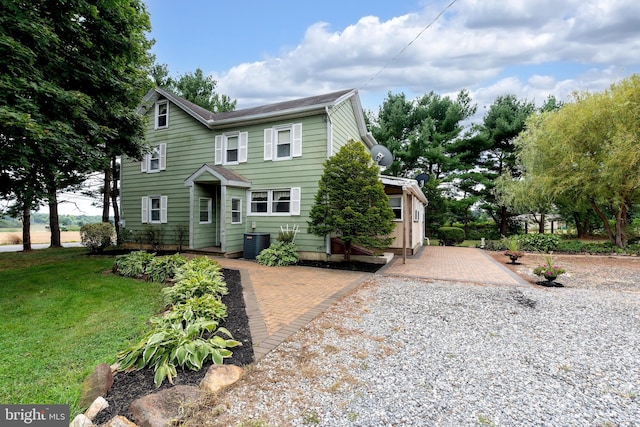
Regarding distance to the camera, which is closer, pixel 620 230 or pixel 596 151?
pixel 596 151

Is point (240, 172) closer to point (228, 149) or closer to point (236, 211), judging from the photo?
point (228, 149)

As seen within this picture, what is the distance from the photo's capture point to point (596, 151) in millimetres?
11875

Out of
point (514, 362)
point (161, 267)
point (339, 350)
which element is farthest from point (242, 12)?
point (514, 362)

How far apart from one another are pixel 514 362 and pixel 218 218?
36.9 feet

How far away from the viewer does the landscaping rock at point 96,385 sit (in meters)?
2.35

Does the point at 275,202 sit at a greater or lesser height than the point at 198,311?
greater

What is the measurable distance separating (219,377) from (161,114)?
Result: 46.1 feet

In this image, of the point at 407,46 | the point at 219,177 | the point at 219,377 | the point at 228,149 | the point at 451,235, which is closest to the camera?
the point at 219,377

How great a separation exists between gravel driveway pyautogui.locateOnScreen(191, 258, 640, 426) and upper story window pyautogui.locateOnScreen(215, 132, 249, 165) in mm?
8659

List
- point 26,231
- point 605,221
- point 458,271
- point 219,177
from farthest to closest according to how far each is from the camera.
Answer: point 26,231
point 605,221
point 219,177
point 458,271

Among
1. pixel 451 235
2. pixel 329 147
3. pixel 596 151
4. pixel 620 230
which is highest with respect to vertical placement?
pixel 596 151

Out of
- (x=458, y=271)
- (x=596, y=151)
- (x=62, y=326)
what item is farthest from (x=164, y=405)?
(x=596, y=151)

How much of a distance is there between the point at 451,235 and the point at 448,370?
1673 centimetres

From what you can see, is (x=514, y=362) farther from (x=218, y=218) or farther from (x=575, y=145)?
(x=575, y=145)
